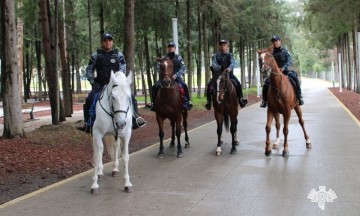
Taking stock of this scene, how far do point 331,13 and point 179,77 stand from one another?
1919cm

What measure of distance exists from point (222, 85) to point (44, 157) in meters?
4.69

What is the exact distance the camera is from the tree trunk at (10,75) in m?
13.5

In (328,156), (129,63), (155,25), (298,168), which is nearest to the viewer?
(298,168)

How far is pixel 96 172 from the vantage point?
8883 mm

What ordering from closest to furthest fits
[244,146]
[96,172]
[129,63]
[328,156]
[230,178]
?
[96,172], [230,178], [328,156], [244,146], [129,63]

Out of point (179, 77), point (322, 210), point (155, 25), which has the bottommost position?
point (322, 210)

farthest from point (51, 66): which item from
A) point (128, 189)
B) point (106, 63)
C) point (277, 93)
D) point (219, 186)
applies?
point (219, 186)

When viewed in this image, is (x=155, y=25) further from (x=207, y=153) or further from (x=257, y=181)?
(x=257, y=181)

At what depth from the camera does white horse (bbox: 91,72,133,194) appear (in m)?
8.18

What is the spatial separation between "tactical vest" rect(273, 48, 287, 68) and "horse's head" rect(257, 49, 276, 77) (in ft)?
3.83

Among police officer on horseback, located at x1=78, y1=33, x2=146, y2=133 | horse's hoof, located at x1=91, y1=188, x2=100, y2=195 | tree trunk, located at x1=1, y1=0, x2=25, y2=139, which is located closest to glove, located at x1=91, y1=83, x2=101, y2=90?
police officer on horseback, located at x1=78, y1=33, x2=146, y2=133

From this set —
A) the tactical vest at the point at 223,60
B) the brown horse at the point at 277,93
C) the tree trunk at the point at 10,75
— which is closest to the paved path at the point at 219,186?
the brown horse at the point at 277,93

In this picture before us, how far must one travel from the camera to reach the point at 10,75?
13.4m

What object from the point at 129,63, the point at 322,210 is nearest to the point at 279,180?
the point at 322,210
